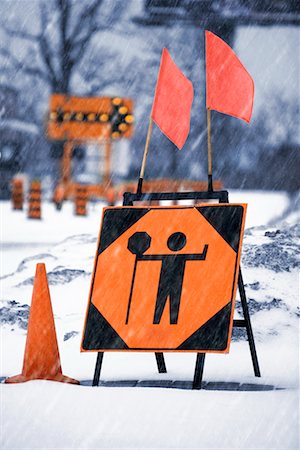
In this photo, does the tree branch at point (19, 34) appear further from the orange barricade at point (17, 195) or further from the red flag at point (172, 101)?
the red flag at point (172, 101)

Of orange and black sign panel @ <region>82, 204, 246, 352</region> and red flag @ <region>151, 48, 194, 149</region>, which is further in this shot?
red flag @ <region>151, 48, 194, 149</region>

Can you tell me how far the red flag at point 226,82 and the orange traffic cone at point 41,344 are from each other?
5.36 feet

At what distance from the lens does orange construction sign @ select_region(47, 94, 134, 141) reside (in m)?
25.2

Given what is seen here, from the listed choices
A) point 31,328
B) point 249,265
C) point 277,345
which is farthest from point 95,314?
point 249,265

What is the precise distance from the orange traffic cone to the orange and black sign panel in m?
0.36

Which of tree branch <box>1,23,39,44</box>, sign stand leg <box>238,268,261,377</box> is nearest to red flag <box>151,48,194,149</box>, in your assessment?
sign stand leg <box>238,268,261,377</box>

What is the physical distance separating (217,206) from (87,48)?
26.6 meters

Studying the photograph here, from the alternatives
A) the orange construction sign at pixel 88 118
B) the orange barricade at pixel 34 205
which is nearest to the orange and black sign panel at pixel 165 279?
the orange barricade at pixel 34 205

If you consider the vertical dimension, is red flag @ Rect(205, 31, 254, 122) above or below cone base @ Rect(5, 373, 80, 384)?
above

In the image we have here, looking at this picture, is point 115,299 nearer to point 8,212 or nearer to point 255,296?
point 255,296

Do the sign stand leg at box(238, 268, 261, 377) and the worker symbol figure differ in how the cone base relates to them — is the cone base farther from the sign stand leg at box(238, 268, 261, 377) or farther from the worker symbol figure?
the sign stand leg at box(238, 268, 261, 377)

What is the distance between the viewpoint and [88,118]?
92.0 ft

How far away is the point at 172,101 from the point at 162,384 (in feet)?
6.25

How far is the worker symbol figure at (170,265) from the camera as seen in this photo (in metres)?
5.23
